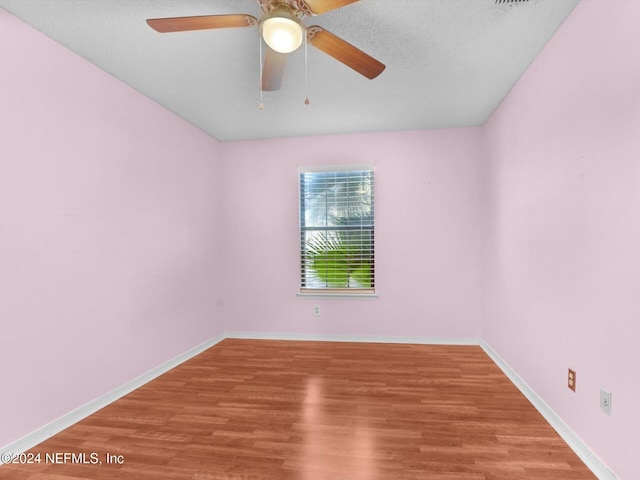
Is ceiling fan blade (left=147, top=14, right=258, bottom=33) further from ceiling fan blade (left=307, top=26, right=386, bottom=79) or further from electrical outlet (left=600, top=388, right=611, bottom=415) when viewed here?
electrical outlet (left=600, top=388, right=611, bottom=415)

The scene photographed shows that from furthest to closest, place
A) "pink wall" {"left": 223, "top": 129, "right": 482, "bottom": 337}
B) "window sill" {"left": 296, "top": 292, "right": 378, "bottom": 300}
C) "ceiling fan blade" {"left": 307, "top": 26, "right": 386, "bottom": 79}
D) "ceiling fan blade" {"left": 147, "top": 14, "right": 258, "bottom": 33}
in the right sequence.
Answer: "window sill" {"left": 296, "top": 292, "right": 378, "bottom": 300}, "pink wall" {"left": 223, "top": 129, "right": 482, "bottom": 337}, "ceiling fan blade" {"left": 307, "top": 26, "right": 386, "bottom": 79}, "ceiling fan blade" {"left": 147, "top": 14, "right": 258, "bottom": 33}

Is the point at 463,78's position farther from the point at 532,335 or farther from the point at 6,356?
the point at 6,356

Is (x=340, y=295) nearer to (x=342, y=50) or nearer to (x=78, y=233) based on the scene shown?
(x=78, y=233)

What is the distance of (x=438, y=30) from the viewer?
2.08 metres

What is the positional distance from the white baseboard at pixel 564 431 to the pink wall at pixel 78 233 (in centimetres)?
321

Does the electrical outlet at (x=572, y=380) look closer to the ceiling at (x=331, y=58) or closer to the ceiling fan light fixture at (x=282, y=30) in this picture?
the ceiling at (x=331, y=58)

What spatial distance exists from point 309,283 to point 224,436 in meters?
2.33

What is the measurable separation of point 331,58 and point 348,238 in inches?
87.5

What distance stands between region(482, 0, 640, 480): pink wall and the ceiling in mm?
323

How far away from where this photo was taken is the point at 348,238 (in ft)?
13.7

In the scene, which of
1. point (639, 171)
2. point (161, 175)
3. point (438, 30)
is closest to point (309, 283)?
point (161, 175)

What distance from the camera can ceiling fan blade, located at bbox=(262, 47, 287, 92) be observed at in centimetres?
188

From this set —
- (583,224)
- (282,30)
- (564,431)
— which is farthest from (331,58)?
(564,431)

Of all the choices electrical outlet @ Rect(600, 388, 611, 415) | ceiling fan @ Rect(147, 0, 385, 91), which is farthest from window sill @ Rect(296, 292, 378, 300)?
ceiling fan @ Rect(147, 0, 385, 91)
